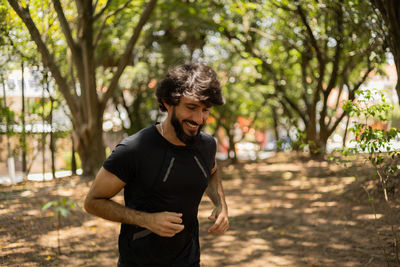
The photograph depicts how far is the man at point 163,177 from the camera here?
2115 millimetres

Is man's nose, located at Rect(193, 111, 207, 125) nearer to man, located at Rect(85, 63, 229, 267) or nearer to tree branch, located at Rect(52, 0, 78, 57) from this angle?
man, located at Rect(85, 63, 229, 267)

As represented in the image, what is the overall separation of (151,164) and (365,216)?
18.8 ft

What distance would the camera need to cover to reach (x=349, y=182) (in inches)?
366

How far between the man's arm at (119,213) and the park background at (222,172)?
2.47 meters

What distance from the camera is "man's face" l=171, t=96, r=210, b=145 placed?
222cm

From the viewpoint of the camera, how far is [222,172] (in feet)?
46.0

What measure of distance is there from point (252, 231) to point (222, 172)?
7.33m

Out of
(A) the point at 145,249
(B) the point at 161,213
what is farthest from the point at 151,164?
(A) the point at 145,249

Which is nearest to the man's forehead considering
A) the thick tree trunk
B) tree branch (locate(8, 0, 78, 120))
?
tree branch (locate(8, 0, 78, 120))

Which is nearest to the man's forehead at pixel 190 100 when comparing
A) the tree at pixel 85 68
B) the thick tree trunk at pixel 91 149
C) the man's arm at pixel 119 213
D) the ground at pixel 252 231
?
the man's arm at pixel 119 213

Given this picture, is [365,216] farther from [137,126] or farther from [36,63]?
[137,126]

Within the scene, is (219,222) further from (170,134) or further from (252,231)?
(252,231)

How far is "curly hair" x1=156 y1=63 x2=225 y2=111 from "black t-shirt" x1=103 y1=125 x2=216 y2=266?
0.73ft

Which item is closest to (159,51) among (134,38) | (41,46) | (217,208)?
(134,38)
